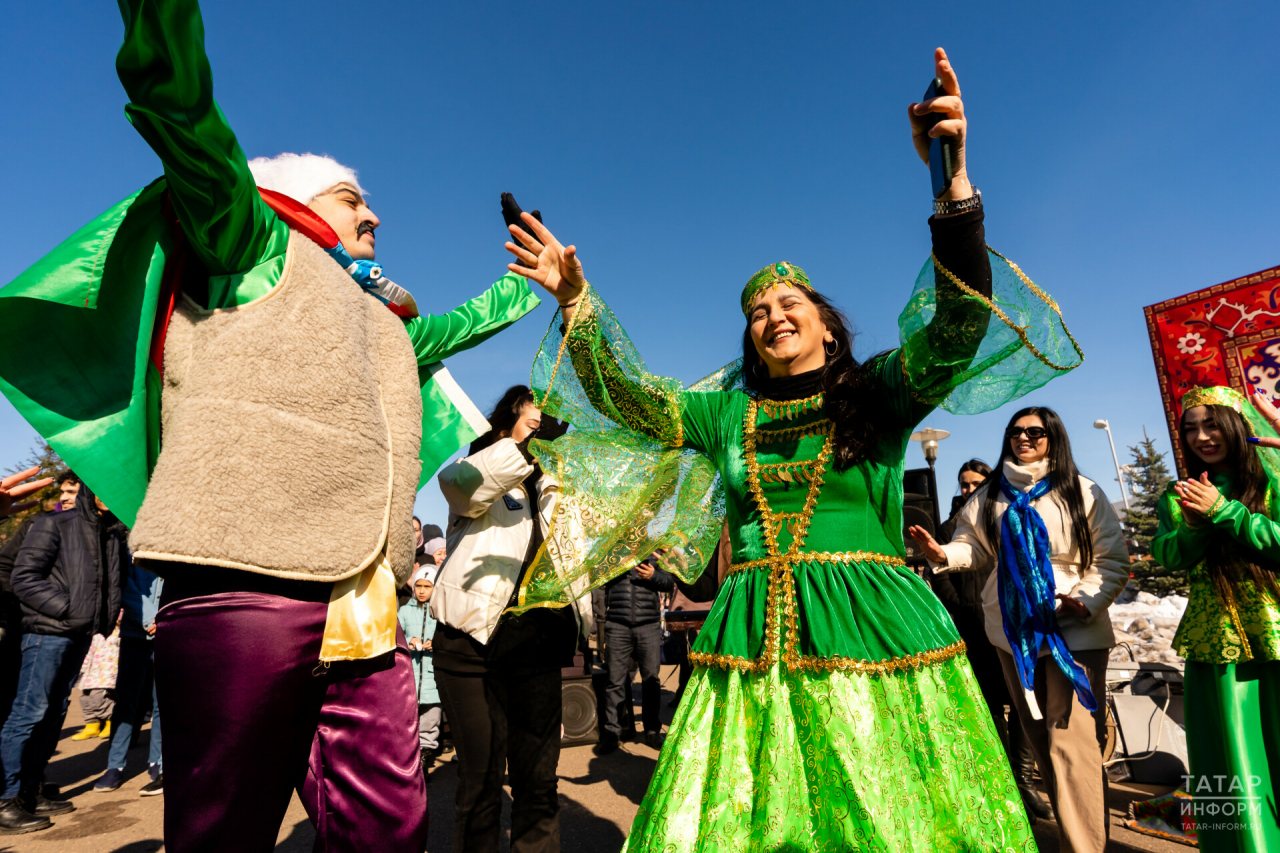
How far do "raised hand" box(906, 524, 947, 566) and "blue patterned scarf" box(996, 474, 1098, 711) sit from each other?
0.27m

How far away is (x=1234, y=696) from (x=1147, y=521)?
76.6ft

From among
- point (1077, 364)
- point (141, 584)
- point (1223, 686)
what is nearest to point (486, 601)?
point (1077, 364)

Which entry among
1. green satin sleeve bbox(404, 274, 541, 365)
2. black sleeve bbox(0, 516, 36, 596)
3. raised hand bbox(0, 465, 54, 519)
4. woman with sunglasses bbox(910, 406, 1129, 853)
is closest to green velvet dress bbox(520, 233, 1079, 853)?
green satin sleeve bbox(404, 274, 541, 365)

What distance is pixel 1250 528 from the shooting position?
2963 mm

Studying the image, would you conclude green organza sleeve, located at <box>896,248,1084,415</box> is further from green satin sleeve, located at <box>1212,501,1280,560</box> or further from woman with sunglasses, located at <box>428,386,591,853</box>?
green satin sleeve, located at <box>1212,501,1280,560</box>

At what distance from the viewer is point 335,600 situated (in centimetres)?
154

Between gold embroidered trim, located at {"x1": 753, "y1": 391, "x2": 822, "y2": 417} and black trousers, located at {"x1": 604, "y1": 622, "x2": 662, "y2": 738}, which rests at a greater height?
gold embroidered trim, located at {"x1": 753, "y1": 391, "x2": 822, "y2": 417}

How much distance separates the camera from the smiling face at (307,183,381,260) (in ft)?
6.76

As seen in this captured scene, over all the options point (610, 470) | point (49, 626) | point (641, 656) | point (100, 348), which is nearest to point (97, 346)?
point (100, 348)


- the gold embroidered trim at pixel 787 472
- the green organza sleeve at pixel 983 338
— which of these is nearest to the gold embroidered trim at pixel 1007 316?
the green organza sleeve at pixel 983 338

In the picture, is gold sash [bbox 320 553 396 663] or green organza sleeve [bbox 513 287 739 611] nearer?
gold sash [bbox 320 553 396 663]

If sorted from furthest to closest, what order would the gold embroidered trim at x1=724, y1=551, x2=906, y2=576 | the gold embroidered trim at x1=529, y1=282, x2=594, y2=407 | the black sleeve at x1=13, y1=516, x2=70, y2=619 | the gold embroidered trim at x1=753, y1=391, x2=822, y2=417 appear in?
the black sleeve at x1=13, y1=516, x2=70, y2=619, the gold embroidered trim at x1=529, y1=282, x2=594, y2=407, the gold embroidered trim at x1=753, y1=391, x2=822, y2=417, the gold embroidered trim at x1=724, y1=551, x2=906, y2=576

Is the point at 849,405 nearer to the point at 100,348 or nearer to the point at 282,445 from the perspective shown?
the point at 282,445

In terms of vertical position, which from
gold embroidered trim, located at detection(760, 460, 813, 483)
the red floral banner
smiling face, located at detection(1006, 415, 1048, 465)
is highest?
the red floral banner
